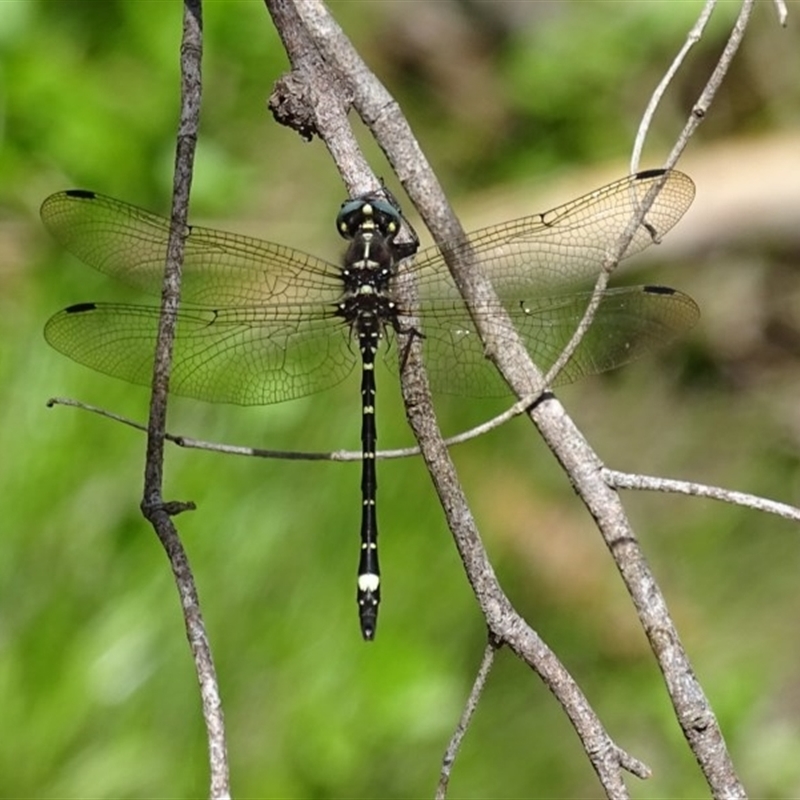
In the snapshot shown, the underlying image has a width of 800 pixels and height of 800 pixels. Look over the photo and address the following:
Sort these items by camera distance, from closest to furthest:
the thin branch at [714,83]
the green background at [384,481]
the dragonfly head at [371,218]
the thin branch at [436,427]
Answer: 1. the thin branch at [436,427]
2. the thin branch at [714,83]
3. the dragonfly head at [371,218]
4. the green background at [384,481]

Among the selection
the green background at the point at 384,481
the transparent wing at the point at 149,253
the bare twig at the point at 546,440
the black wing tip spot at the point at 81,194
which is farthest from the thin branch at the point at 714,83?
the green background at the point at 384,481

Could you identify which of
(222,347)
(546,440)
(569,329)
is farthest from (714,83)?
(222,347)

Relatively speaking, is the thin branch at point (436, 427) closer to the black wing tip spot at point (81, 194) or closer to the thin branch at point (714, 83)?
the thin branch at point (714, 83)

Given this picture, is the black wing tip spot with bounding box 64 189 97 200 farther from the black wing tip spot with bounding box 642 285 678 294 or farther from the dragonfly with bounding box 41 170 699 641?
the black wing tip spot with bounding box 642 285 678 294

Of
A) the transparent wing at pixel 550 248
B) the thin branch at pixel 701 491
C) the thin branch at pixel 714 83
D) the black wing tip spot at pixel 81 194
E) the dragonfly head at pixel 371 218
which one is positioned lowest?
the thin branch at pixel 701 491

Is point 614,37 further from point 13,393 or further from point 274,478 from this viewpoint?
point 13,393

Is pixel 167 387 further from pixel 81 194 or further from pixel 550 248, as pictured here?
pixel 550 248

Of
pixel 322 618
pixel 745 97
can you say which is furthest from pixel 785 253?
pixel 322 618

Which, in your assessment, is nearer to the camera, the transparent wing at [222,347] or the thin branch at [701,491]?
the thin branch at [701,491]

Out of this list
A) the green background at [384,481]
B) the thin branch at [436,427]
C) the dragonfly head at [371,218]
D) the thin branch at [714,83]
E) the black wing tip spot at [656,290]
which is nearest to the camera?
the thin branch at [436,427]
